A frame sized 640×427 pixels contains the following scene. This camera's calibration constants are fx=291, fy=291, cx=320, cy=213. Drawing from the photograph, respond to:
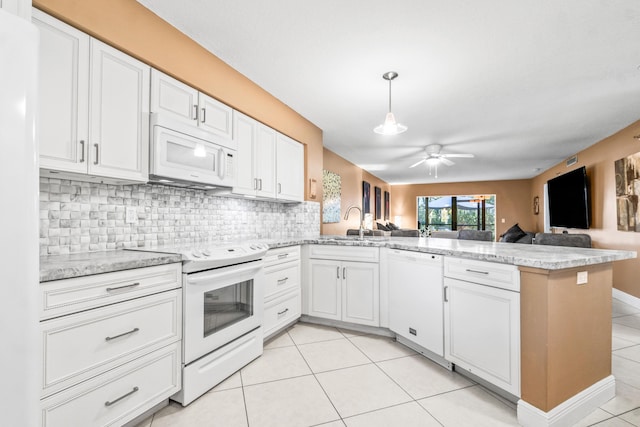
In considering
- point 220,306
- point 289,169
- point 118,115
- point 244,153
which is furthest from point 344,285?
Answer: point 118,115

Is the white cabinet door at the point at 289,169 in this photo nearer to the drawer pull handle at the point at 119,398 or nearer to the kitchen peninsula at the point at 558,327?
the kitchen peninsula at the point at 558,327

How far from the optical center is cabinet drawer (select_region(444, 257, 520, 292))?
164cm

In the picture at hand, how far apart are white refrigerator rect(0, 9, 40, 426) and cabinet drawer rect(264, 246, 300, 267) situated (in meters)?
1.74

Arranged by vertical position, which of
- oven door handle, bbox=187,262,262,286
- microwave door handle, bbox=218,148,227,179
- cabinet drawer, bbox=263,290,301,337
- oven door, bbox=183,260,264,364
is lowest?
cabinet drawer, bbox=263,290,301,337

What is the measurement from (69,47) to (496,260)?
102 inches

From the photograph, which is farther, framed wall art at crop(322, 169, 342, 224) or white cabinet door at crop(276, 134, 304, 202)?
framed wall art at crop(322, 169, 342, 224)

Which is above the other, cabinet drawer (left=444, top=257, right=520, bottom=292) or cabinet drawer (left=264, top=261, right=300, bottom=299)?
cabinet drawer (left=444, top=257, right=520, bottom=292)

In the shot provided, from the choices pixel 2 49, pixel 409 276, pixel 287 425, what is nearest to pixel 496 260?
pixel 409 276

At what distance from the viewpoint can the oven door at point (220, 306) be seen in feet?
5.64

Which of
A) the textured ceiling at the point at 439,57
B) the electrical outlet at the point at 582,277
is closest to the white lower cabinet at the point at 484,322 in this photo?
the electrical outlet at the point at 582,277

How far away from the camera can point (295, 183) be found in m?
3.51

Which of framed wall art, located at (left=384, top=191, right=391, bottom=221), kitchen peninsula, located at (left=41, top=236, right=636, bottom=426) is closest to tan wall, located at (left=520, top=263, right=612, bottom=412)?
kitchen peninsula, located at (left=41, top=236, right=636, bottom=426)

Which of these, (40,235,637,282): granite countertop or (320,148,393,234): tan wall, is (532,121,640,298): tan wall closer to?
(40,235,637,282): granite countertop

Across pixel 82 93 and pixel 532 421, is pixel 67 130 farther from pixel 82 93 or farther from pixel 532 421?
pixel 532 421
